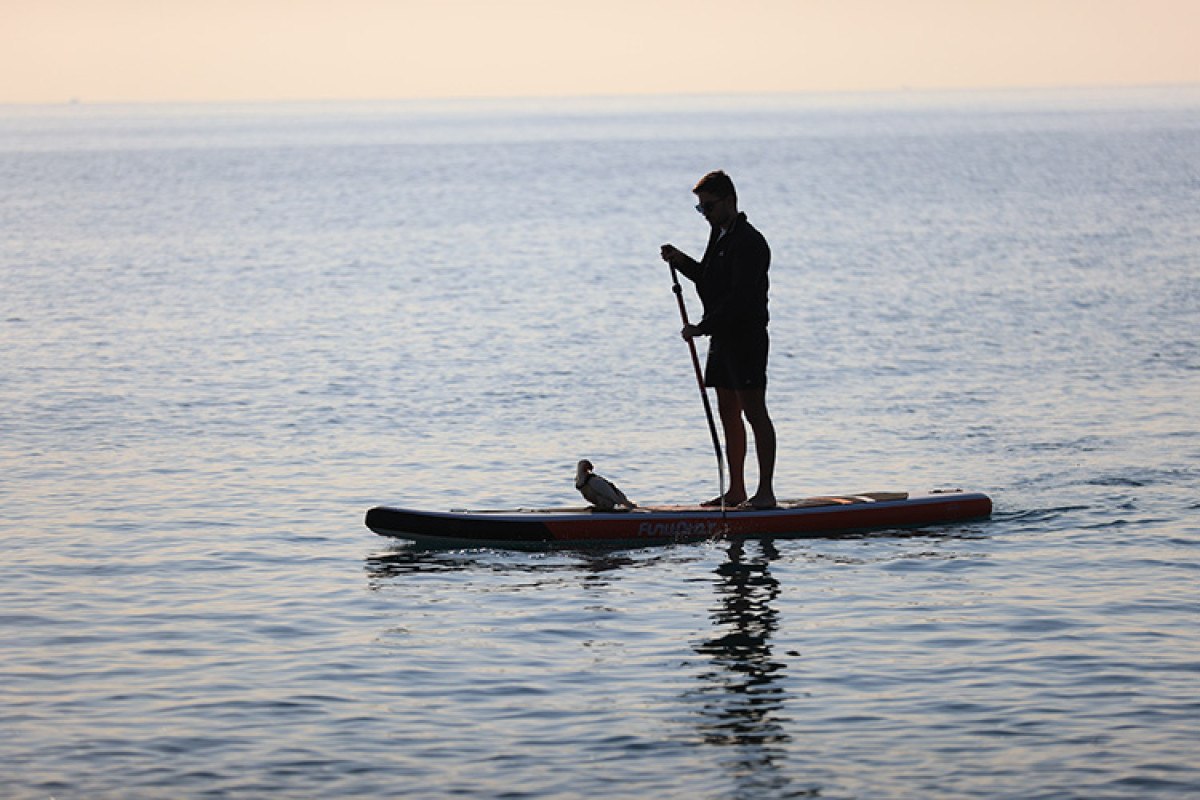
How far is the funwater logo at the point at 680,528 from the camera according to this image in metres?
13.9

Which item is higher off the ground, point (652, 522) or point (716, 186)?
point (716, 186)

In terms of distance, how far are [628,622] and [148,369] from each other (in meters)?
15.1

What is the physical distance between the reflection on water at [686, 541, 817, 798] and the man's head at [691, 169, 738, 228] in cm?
241

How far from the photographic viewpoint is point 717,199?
13359 millimetres

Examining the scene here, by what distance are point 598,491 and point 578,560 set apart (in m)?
0.60

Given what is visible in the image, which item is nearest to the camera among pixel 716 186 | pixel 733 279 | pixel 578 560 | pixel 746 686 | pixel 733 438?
pixel 746 686

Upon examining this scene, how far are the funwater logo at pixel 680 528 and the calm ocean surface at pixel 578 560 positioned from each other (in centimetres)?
13

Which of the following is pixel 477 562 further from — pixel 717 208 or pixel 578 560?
pixel 717 208

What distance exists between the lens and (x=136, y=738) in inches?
376

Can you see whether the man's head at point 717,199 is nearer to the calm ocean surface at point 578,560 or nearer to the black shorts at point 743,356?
the black shorts at point 743,356

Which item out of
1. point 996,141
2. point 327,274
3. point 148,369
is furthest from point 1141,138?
point 148,369

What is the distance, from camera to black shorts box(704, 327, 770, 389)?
1362 centimetres

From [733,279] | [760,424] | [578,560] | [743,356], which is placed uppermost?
[733,279]

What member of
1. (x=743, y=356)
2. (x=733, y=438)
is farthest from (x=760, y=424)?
(x=743, y=356)
